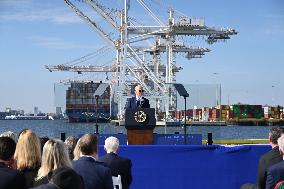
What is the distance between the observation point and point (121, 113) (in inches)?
3305

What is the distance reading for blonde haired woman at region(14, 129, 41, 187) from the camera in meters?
6.04

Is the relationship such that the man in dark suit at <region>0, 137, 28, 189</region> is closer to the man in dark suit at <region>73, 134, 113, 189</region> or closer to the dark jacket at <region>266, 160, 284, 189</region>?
the man in dark suit at <region>73, 134, 113, 189</region>

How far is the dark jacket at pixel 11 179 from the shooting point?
5352 millimetres

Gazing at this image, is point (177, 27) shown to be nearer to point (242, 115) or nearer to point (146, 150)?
point (146, 150)

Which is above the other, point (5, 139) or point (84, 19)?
point (84, 19)

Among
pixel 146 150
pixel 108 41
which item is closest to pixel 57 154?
pixel 146 150

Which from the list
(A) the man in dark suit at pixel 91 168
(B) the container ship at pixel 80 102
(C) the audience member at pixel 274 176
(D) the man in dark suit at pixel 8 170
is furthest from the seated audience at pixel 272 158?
(B) the container ship at pixel 80 102

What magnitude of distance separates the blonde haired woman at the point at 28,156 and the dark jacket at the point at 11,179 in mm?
555

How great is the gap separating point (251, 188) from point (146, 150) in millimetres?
2769

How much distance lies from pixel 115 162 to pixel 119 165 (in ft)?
0.34

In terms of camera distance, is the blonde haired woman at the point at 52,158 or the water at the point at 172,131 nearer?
the blonde haired woman at the point at 52,158

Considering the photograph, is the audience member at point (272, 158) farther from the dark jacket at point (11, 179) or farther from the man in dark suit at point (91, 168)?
the dark jacket at point (11, 179)

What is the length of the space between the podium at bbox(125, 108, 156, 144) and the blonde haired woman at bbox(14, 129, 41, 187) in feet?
23.9

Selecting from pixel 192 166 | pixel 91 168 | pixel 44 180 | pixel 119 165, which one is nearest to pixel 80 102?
pixel 192 166
